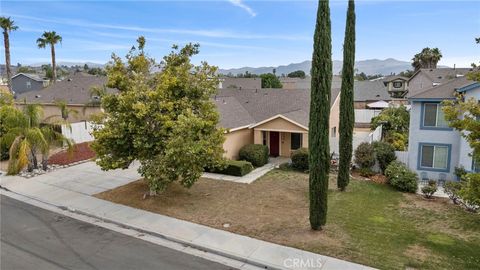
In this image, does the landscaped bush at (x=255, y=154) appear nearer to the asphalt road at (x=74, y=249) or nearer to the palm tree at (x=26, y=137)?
the palm tree at (x=26, y=137)

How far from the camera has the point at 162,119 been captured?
1180cm

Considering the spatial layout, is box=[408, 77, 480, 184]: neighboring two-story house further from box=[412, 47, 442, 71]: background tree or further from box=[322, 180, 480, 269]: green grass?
box=[412, 47, 442, 71]: background tree

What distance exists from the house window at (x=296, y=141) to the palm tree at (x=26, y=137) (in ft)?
44.6

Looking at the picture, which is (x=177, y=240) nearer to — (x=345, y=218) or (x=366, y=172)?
(x=345, y=218)

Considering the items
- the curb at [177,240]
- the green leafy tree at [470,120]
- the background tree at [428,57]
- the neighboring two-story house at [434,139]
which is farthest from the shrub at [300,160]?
the background tree at [428,57]

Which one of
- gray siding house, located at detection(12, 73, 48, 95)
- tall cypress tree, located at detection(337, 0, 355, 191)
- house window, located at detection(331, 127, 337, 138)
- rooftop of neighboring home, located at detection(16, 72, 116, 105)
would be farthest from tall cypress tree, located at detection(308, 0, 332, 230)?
gray siding house, located at detection(12, 73, 48, 95)

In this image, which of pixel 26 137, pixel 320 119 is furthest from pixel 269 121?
pixel 26 137

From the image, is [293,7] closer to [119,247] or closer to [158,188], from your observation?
[158,188]

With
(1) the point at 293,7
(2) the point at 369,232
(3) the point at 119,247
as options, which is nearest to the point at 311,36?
(1) the point at 293,7

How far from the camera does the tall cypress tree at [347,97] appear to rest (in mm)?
14609

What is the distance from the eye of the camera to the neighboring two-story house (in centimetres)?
1673

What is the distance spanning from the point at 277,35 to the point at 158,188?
14.3 metres

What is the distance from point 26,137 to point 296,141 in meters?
15.6

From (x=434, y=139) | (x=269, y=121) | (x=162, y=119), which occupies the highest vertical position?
(x=162, y=119)
